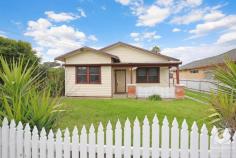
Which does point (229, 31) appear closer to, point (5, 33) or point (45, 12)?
point (45, 12)

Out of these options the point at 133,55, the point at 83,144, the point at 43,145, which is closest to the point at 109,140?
the point at 83,144

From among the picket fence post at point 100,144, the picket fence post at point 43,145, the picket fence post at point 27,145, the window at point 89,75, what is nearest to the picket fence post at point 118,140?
the picket fence post at point 100,144

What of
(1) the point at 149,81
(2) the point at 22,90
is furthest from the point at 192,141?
(1) the point at 149,81

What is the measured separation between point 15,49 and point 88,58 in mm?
6059

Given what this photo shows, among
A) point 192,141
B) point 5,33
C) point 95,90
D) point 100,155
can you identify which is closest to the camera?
point 192,141

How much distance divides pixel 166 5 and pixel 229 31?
436 inches

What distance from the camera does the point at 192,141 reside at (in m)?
3.42

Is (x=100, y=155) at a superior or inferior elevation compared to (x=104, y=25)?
inferior

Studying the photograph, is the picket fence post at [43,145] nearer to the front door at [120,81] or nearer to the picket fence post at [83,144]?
the picket fence post at [83,144]

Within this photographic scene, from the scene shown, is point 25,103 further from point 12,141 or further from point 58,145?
point 58,145

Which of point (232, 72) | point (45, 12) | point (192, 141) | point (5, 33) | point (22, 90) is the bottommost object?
point (192, 141)

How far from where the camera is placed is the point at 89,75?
789 inches

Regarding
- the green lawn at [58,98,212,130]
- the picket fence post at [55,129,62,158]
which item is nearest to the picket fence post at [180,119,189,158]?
the picket fence post at [55,129,62,158]

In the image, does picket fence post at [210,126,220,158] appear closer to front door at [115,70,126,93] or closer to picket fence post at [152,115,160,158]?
picket fence post at [152,115,160,158]
